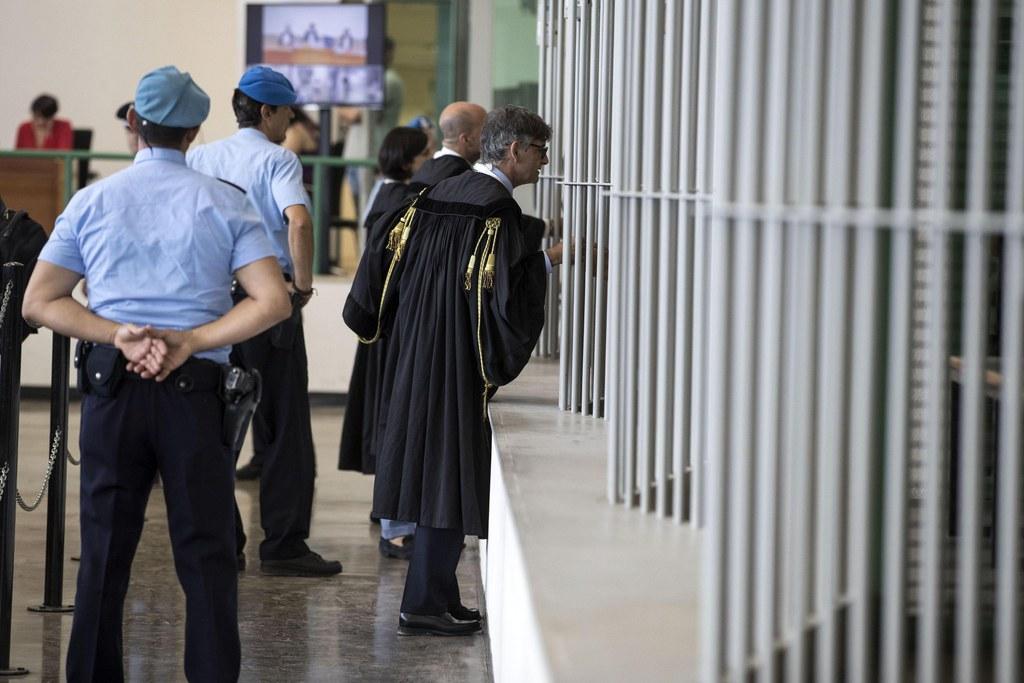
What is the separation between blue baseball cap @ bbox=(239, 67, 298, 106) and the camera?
212 inches

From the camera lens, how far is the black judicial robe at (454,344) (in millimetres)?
4359

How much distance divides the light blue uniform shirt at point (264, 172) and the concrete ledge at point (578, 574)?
156 cm

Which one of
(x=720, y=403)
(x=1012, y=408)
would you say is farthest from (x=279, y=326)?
(x=1012, y=408)

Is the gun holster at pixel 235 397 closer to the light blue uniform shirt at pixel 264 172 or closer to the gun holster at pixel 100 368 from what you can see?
the gun holster at pixel 100 368

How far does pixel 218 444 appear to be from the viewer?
3.50 m

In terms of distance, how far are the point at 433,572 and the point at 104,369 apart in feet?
5.01

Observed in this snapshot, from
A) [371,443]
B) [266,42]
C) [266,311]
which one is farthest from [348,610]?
[266,42]

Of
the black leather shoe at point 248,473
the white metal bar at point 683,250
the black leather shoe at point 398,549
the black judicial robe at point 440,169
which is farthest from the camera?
the black leather shoe at point 248,473

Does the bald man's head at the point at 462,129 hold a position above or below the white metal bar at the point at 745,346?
above

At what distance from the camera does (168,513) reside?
3.49m

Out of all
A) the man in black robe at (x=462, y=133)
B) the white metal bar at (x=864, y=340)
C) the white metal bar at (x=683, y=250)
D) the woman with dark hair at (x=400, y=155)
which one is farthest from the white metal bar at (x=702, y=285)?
the woman with dark hair at (x=400, y=155)

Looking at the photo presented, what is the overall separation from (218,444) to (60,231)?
62 centimetres

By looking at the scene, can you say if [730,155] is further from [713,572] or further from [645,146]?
[645,146]

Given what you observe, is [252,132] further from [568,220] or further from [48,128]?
[48,128]
